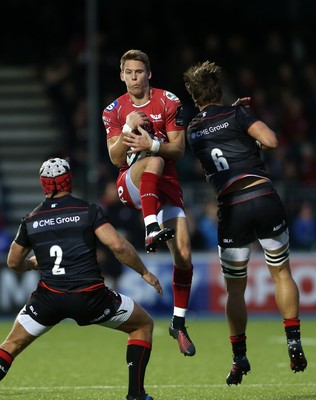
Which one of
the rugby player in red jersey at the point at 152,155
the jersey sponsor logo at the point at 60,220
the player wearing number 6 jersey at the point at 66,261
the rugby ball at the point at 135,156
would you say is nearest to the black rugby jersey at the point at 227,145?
the rugby player in red jersey at the point at 152,155

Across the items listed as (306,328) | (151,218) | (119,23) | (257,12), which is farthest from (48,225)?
(257,12)

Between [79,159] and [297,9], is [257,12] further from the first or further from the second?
[79,159]

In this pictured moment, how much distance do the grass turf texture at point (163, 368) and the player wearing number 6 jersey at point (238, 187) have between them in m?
0.81

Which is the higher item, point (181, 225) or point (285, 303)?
point (181, 225)

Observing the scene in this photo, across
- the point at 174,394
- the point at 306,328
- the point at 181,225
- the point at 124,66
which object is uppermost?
the point at 124,66

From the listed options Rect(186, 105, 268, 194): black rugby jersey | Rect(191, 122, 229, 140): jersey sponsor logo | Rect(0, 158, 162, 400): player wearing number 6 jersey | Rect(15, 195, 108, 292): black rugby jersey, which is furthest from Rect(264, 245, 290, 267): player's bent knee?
Rect(15, 195, 108, 292): black rugby jersey

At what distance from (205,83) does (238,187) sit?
3.07 ft

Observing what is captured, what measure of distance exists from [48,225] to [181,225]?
160 centimetres

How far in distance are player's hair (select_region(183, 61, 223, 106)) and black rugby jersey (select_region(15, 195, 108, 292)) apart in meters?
1.68

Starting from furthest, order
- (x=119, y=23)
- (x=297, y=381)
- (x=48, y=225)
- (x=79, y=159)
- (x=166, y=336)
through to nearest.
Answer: (x=119, y=23)
(x=79, y=159)
(x=166, y=336)
(x=297, y=381)
(x=48, y=225)

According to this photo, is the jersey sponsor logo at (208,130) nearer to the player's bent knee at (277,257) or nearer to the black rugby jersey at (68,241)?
the player's bent knee at (277,257)

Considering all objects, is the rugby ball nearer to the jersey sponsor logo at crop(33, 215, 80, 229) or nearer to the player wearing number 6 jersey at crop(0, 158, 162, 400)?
the player wearing number 6 jersey at crop(0, 158, 162, 400)

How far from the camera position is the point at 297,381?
38.7 ft

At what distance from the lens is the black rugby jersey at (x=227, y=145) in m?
10.2
